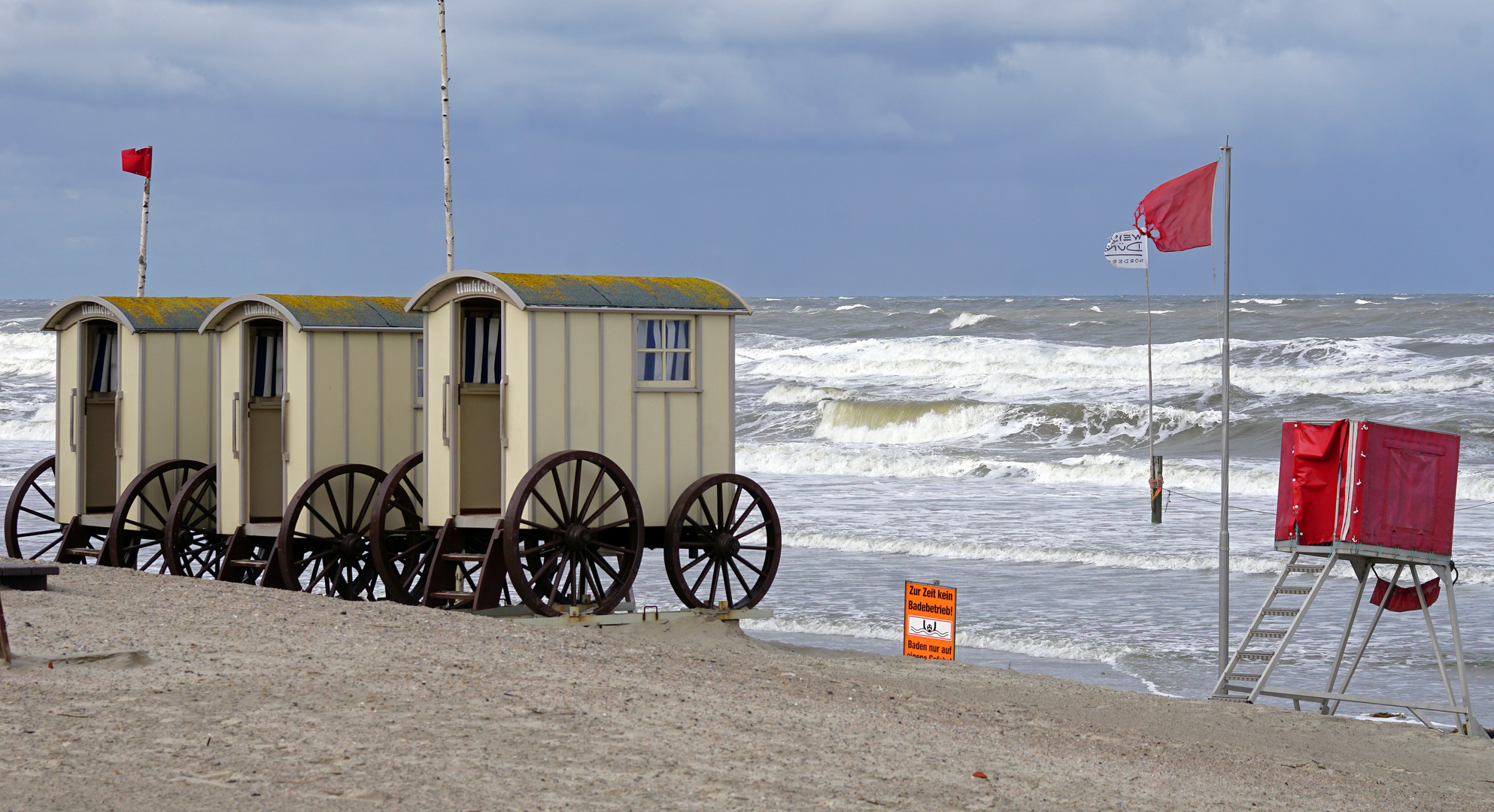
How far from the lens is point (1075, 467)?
30.3m

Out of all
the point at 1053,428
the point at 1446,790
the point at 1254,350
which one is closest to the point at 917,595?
the point at 1446,790

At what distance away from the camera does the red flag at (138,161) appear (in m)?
18.3

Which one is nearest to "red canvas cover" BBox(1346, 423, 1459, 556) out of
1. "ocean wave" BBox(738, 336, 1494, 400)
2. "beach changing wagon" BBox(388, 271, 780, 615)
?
"beach changing wagon" BBox(388, 271, 780, 615)

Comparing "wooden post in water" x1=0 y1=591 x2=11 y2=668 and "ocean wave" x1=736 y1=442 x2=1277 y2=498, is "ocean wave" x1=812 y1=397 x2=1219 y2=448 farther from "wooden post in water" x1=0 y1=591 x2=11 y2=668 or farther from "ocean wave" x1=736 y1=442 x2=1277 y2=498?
"wooden post in water" x1=0 y1=591 x2=11 y2=668

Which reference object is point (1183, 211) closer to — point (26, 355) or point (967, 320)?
point (967, 320)

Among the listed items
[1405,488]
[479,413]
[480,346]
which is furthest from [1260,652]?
[480,346]

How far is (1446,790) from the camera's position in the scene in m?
7.88

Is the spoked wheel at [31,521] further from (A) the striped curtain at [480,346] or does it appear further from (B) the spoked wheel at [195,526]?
(A) the striped curtain at [480,346]

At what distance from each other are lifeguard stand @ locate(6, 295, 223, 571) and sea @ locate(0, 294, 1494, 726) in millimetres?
4949

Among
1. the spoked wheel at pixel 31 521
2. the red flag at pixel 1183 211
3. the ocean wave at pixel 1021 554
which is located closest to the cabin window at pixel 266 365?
the spoked wheel at pixel 31 521

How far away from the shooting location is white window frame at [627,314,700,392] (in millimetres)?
11883

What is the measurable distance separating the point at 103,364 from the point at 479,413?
5241 millimetres

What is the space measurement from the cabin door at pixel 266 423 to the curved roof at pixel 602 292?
253cm

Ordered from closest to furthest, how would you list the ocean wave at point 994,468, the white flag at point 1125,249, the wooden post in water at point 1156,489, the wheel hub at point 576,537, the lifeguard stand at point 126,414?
the wheel hub at point 576,537 < the lifeguard stand at point 126,414 < the white flag at point 1125,249 < the wooden post in water at point 1156,489 < the ocean wave at point 994,468
